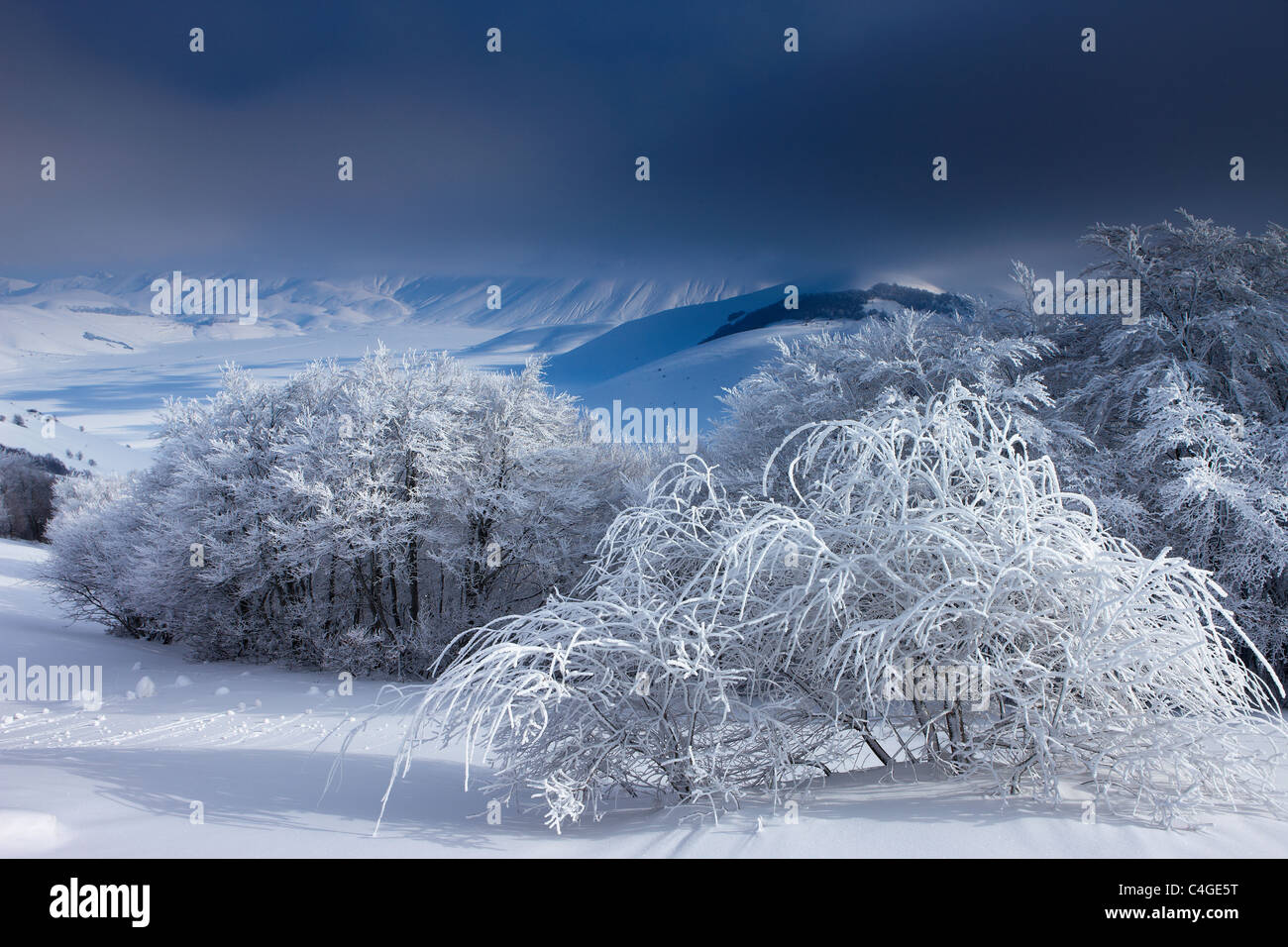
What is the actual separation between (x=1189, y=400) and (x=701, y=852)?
13.8 meters

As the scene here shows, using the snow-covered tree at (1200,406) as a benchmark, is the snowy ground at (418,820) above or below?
below

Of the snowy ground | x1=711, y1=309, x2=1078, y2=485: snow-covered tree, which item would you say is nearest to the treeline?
x1=711, y1=309, x2=1078, y2=485: snow-covered tree

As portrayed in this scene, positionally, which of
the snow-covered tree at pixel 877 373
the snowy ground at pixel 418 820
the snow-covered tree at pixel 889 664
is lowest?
the snowy ground at pixel 418 820

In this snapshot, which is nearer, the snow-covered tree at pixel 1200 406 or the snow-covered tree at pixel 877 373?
the snow-covered tree at pixel 1200 406

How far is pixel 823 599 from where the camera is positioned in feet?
15.6

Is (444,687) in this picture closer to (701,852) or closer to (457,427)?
(701,852)

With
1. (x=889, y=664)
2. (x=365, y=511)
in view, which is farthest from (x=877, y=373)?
(x=889, y=664)

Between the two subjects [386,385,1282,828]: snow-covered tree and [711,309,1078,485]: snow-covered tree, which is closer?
[386,385,1282,828]: snow-covered tree

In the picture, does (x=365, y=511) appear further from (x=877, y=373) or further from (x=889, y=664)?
(x=889, y=664)

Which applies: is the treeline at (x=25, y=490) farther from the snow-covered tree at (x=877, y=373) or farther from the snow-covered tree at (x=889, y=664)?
the snow-covered tree at (x=889, y=664)

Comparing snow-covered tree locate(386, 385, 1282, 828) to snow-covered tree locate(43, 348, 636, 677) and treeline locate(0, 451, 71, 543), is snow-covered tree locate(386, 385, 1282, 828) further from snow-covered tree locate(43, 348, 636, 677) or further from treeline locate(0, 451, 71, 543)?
treeline locate(0, 451, 71, 543)

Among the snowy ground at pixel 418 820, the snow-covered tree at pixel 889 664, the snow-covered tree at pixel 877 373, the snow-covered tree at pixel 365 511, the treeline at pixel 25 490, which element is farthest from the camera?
the treeline at pixel 25 490

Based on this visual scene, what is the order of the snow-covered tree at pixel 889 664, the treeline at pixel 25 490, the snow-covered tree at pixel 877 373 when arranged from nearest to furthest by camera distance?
the snow-covered tree at pixel 889 664 → the snow-covered tree at pixel 877 373 → the treeline at pixel 25 490

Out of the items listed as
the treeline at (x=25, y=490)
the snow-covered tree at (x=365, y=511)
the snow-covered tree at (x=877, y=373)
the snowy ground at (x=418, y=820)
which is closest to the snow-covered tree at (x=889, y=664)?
the snowy ground at (x=418, y=820)
